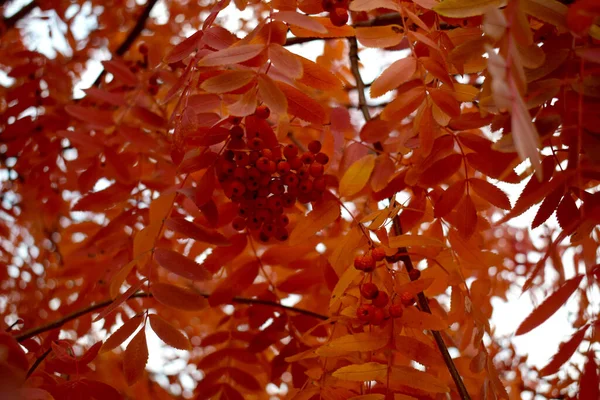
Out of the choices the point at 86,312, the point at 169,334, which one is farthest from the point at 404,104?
the point at 86,312

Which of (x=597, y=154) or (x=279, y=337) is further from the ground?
(x=597, y=154)

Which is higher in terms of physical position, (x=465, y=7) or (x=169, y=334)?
(x=465, y=7)

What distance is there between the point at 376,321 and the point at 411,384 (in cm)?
18

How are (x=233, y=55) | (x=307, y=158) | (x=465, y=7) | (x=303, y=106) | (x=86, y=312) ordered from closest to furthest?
(x=465, y=7), (x=233, y=55), (x=303, y=106), (x=307, y=158), (x=86, y=312)

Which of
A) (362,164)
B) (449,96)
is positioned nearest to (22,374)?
(362,164)

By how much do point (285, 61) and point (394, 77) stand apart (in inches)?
12.6

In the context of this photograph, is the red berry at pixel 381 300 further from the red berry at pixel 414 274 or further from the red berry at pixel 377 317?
the red berry at pixel 414 274

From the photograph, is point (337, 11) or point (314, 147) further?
point (314, 147)

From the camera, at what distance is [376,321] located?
1.44 m

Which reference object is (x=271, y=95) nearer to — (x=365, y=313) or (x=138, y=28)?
(x=365, y=313)

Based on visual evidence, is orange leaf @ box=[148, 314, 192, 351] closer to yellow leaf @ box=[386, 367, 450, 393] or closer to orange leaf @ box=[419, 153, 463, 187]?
yellow leaf @ box=[386, 367, 450, 393]

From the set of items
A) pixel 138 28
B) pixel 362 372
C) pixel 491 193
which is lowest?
pixel 362 372

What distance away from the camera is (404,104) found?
164 cm

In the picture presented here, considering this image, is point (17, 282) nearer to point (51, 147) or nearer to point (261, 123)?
point (51, 147)
